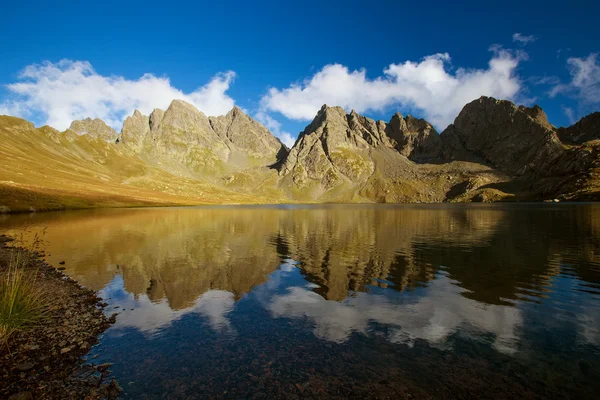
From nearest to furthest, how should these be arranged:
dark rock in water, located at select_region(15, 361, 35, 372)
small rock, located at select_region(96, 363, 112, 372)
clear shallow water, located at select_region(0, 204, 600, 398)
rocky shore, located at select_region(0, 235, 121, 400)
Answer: rocky shore, located at select_region(0, 235, 121, 400)
dark rock in water, located at select_region(15, 361, 35, 372)
clear shallow water, located at select_region(0, 204, 600, 398)
small rock, located at select_region(96, 363, 112, 372)

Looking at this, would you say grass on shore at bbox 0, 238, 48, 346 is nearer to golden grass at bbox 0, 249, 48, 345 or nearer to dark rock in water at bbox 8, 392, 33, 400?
golden grass at bbox 0, 249, 48, 345

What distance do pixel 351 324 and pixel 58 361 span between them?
13774 mm

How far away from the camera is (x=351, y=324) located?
17469 millimetres

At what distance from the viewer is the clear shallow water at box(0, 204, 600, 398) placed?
38.4 ft

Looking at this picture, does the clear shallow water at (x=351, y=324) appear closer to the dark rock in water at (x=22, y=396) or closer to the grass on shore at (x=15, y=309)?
the dark rock in water at (x=22, y=396)

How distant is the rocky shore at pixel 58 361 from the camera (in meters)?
10.4

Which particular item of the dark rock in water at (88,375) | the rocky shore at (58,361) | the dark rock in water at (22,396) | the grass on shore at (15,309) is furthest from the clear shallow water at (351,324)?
the grass on shore at (15,309)

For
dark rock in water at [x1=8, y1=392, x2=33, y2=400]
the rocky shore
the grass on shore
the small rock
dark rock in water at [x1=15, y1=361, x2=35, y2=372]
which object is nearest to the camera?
dark rock in water at [x1=8, y1=392, x2=33, y2=400]

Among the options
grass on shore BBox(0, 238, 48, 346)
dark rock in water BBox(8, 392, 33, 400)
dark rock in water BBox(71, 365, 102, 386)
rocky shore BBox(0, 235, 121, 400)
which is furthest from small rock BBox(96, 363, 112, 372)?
grass on shore BBox(0, 238, 48, 346)

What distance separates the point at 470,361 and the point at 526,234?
53971 mm

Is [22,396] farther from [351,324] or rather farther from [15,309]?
[351,324]

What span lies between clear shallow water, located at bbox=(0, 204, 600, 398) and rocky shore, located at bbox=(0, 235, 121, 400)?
2.45ft

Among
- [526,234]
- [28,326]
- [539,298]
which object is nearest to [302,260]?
[539,298]

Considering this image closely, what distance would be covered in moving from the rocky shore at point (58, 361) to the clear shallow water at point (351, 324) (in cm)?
75
